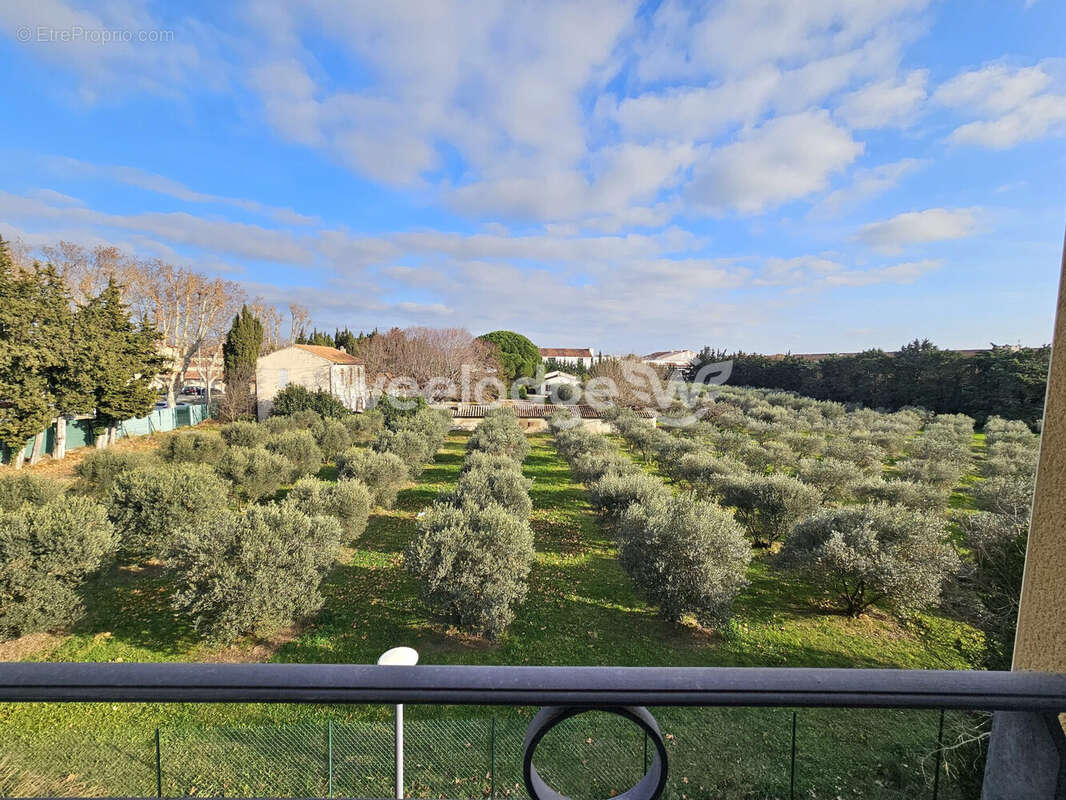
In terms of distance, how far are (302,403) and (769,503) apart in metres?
24.4

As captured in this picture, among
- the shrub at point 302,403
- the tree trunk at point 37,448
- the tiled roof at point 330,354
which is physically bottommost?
the tree trunk at point 37,448

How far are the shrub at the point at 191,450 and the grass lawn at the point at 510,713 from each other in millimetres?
7365

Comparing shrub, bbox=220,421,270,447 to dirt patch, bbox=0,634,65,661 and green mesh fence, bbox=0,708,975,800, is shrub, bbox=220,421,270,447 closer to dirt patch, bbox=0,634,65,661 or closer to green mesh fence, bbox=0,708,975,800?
dirt patch, bbox=0,634,65,661

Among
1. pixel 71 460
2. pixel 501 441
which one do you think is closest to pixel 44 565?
A: pixel 501 441

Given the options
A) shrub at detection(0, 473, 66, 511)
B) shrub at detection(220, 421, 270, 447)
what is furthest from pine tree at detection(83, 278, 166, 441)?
shrub at detection(0, 473, 66, 511)

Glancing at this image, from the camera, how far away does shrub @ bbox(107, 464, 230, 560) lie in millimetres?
9641

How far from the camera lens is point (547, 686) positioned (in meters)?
0.76

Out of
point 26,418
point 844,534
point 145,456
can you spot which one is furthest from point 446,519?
point 26,418

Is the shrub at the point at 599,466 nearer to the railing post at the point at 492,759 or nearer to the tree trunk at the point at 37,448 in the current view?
the railing post at the point at 492,759

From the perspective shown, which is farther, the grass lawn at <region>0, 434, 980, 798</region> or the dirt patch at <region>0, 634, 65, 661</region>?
the dirt patch at <region>0, 634, 65, 661</region>

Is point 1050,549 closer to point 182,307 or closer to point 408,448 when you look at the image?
point 408,448

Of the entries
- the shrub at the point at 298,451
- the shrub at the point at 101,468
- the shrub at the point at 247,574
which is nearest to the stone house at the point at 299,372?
the shrub at the point at 298,451

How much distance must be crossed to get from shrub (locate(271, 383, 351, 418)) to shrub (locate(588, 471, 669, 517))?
19907mm

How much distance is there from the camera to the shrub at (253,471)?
543 inches
